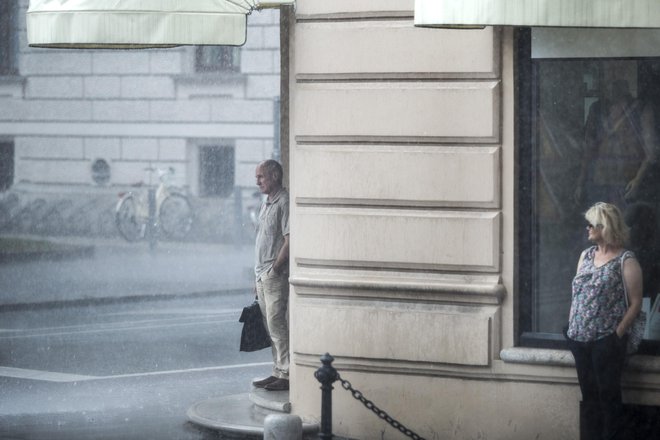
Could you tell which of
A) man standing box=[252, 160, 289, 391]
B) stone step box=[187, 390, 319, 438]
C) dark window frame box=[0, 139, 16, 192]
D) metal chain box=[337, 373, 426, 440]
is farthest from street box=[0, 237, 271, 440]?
dark window frame box=[0, 139, 16, 192]

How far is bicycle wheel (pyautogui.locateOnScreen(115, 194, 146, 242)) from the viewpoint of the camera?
26656 mm

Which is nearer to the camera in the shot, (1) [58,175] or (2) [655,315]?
(2) [655,315]

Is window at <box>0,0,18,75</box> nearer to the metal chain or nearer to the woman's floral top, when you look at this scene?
the metal chain

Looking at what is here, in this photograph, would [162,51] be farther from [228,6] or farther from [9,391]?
[228,6]

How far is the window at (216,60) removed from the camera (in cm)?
2986

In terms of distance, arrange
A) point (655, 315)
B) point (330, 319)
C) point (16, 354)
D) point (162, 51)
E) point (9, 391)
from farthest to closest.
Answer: point (162, 51)
point (16, 354)
point (9, 391)
point (330, 319)
point (655, 315)

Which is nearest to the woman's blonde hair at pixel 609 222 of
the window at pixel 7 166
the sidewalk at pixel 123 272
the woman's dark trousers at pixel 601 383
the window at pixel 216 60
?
the woman's dark trousers at pixel 601 383

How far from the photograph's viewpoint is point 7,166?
1229 inches

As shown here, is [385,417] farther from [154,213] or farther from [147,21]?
[154,213]

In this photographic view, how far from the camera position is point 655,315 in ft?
28.9

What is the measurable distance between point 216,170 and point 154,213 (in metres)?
3.55

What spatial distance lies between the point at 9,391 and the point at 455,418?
13.8 feet

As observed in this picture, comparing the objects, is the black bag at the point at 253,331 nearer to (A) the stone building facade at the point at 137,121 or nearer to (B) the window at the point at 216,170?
(A) the stone building facade at the point at 137,121

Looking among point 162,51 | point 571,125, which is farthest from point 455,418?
point 162,51
